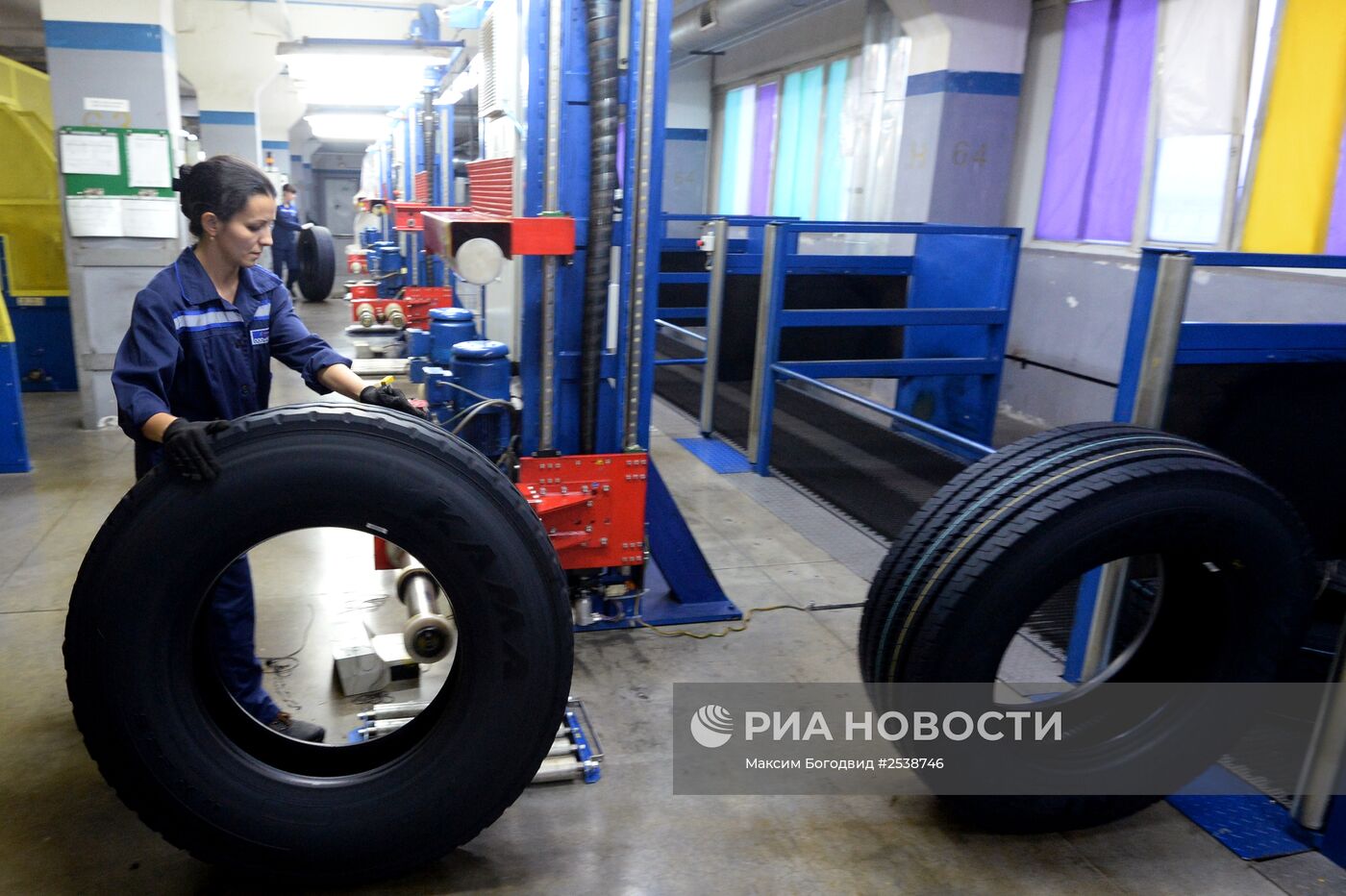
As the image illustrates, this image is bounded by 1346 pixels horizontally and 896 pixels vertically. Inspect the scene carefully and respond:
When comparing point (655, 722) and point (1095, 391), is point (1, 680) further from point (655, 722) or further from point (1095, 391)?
point (1095, 391)

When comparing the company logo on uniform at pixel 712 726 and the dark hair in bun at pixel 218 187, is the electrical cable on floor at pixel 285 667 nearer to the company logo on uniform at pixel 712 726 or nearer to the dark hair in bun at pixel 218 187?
the company logo on uniform at pixel 712 726

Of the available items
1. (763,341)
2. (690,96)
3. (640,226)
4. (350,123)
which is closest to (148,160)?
(763,341)

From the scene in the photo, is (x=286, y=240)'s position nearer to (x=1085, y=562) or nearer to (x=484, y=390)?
(x=484, y=390)

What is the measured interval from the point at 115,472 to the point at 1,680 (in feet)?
8.03

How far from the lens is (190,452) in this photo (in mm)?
1856

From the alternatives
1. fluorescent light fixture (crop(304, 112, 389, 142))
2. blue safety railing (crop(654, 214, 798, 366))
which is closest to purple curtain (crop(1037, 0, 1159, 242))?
blue safety railing (crop(654, 214, 798, 366))

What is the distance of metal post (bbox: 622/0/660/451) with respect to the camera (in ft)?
9.58

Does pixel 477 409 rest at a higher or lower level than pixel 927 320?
lower

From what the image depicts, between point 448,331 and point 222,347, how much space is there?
3.02 m

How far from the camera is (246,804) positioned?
1945 millimetres

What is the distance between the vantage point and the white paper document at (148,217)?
5.77 meters

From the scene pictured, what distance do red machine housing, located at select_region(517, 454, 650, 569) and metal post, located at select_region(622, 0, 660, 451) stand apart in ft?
0.41

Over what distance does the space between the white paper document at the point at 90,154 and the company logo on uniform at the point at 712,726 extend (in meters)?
5.08

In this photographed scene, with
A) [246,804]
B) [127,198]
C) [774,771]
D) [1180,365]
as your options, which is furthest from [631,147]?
[127,198]
